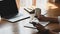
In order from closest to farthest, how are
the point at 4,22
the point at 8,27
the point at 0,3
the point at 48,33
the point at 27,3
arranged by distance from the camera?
the point at 48,33 < the point at 8,27 < the point at 4,22 < the point at 0,3 < the point at 27,3

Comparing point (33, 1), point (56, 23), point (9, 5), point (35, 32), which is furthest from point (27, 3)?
point (35, 32)

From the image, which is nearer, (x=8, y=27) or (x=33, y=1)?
(x=8, y=27)

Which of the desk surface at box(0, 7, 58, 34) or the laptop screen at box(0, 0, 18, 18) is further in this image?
the laptop screen at box(0, 0, 18, 18)

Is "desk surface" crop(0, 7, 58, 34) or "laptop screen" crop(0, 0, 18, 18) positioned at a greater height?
"laptop screen" crop(0, 0, 18, 18)

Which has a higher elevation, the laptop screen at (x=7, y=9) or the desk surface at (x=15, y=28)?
the laptop screen at (x=7, y=9)

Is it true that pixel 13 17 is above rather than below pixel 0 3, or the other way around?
below

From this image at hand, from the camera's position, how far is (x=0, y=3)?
60.3 inches

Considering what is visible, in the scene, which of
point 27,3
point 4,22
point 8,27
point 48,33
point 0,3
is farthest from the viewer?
point 27,3

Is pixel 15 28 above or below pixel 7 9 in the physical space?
below

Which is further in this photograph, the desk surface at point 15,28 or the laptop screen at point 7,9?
the laptop screen at point 7,9

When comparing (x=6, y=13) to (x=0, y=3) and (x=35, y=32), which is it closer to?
(x=0, y=3)

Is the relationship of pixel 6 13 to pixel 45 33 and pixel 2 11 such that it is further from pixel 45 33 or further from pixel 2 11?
pixel 45 33

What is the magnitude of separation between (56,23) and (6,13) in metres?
0.54

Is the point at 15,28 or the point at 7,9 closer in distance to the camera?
the point at 15,28
